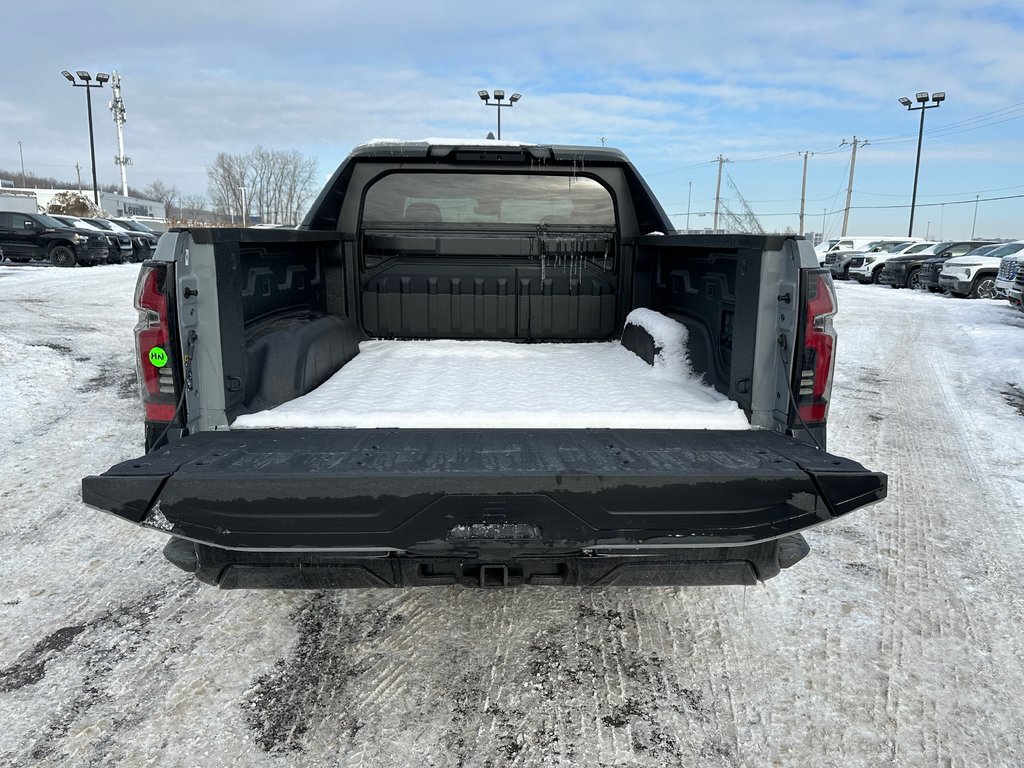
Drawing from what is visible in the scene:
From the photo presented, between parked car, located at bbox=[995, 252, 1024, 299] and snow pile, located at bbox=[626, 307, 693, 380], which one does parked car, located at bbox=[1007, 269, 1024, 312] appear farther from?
snow pile, located at bbox=[626, 307, 693, 380]

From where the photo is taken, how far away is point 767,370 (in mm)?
2742

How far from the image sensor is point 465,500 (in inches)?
82.3

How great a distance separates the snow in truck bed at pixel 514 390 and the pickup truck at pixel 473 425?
0.06 feet

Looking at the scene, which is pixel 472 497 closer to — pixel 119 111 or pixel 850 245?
pixel 850 245

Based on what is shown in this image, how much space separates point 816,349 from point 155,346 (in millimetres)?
2484

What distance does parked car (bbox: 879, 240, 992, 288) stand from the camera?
75.8ft

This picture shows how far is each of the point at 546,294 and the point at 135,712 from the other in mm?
3101

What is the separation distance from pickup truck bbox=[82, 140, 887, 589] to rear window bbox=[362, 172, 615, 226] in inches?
3.9

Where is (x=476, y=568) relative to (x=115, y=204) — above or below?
below

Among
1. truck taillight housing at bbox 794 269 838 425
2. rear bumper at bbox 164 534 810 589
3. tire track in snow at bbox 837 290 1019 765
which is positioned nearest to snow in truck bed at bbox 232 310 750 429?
truck taillight housing at bbox 794 269 838 425

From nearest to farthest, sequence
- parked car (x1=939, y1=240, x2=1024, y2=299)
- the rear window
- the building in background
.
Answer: the rear window, parked car (x1=939, y1=240, x2=1024, y2=299), the building in background

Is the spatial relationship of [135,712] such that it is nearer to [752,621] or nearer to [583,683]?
[583,683]

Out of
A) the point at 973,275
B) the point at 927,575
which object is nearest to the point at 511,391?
the point at 927,575

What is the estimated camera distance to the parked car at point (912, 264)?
23109mm
